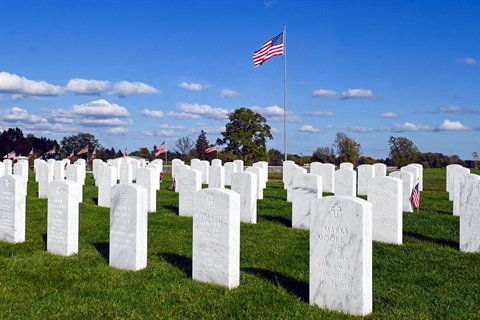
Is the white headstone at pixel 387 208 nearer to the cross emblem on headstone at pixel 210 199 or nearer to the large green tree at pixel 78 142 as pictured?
the cross emblem on headstone at pixel 210 199

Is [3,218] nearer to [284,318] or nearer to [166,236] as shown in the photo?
[166,236]

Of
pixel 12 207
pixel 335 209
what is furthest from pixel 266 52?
pixel 335 209

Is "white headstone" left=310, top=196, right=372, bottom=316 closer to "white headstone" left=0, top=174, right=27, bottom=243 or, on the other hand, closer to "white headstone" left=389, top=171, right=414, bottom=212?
"white headstone" left=0, top=174, right=27, bottom=243

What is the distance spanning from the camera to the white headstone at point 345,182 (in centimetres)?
1498

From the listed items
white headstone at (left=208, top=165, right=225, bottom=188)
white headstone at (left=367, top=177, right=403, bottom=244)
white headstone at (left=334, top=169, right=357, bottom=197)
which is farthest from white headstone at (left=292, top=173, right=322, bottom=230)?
white headstone at (left=208, top=165, right=225, bottom=188)

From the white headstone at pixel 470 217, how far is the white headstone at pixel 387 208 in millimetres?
Answer: 1214

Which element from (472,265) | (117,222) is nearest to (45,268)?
(117,222)

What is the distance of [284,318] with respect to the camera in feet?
17.0

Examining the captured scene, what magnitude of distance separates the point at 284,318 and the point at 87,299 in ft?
8.60

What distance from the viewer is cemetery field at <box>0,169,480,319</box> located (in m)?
5.44

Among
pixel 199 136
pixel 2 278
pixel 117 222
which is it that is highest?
pixel 199 136

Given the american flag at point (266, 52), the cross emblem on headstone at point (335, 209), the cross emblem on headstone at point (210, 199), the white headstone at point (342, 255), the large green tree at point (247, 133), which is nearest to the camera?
the white headstone at point (342, 255)

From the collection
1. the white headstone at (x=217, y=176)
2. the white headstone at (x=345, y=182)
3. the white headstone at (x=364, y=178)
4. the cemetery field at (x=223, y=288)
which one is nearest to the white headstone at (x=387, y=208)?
the cemetery field at (x=223, y=288)

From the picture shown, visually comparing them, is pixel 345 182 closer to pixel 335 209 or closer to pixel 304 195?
pixel 304 195
